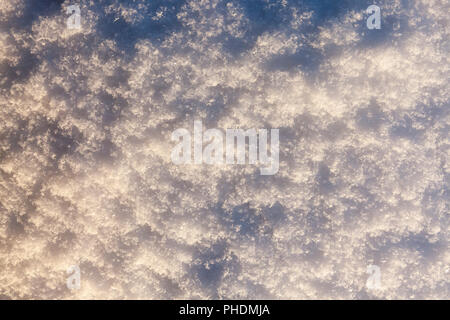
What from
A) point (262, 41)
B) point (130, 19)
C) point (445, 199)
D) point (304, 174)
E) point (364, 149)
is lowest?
point (445, 199)

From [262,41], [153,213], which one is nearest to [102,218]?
[153,213]

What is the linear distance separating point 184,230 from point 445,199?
2.10 metres

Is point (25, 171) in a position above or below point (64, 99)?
below

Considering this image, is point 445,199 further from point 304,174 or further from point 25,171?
point 25,171

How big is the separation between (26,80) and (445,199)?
11.5 ft

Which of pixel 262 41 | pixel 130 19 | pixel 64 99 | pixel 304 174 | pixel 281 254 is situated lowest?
pixel 281 254

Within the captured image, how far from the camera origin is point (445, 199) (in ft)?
9.95

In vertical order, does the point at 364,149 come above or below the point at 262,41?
below

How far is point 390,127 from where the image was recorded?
3045 millimetres

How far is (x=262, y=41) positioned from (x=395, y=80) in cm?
112

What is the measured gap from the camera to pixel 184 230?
2.99m

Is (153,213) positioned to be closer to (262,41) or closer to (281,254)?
(281,254)

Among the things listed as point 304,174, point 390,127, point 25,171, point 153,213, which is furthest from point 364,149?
point 25,171
